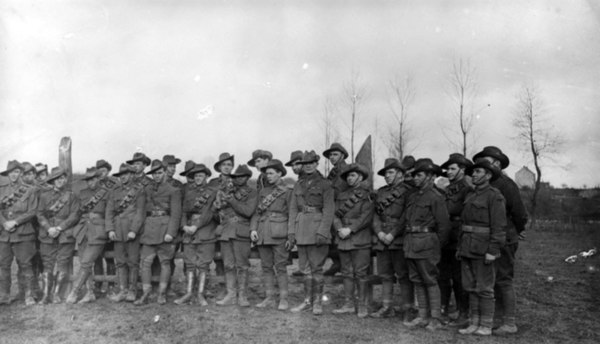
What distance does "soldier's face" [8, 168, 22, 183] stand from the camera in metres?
7.83

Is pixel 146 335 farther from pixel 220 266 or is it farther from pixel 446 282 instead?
pixel 446 282

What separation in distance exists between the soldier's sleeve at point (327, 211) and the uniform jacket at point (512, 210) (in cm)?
224

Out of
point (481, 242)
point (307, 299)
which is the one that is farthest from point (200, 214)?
point (481, 242)

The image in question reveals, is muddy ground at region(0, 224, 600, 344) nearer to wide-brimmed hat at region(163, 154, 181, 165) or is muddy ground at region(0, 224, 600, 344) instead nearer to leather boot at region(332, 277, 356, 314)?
leather boot at region(332, 277, 356, 314)

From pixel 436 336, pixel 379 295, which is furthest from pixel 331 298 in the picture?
pixel 436 336

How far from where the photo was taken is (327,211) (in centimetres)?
671

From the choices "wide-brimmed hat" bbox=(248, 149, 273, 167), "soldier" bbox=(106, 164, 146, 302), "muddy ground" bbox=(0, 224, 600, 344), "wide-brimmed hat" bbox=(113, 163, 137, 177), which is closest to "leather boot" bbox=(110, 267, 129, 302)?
"soldier" bbox=(106, 164, 146, 302)

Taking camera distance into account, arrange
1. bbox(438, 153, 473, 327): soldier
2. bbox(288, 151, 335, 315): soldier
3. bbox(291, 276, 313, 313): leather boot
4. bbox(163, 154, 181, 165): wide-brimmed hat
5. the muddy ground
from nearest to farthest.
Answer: the muddy ground
bbox(438, 153, 473, 327): soldier
bbox(288, 151, 335, 315): soldier
bbox(291, 276, 313, 313): leather boot
bbox(163, 154, 181, 165): wide-brimmed hat

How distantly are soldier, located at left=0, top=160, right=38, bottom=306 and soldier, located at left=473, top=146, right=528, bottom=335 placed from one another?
6.96 m

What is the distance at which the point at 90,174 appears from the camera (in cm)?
778

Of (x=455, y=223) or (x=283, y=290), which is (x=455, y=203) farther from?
(x=283, y=290)

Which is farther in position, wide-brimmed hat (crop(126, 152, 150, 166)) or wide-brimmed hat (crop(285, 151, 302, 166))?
wide-brimmed hat (crop(126, 152, 150, 166))

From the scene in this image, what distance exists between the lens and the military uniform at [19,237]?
7.52m

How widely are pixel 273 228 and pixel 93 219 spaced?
119 inches
